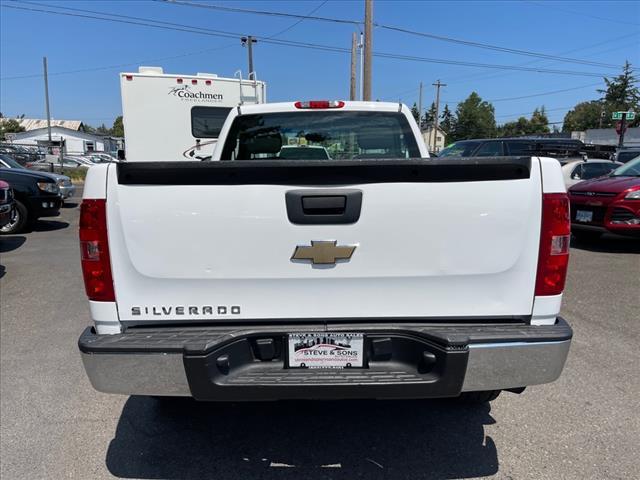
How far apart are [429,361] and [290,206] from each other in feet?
3.09

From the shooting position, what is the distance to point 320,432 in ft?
9.77

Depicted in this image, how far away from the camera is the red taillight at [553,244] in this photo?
2193 mm

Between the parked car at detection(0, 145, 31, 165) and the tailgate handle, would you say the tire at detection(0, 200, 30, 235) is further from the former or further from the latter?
the parked car at detection(0, 145, 31, 165)

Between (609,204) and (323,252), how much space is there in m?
7.52

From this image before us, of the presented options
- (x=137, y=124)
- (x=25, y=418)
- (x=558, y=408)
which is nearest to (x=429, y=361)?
(x=558, y=408)

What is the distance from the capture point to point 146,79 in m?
10.4

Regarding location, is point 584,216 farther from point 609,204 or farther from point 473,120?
point 473,120

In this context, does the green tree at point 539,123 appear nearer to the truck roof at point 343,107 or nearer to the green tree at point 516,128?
the green tree at point 516,128

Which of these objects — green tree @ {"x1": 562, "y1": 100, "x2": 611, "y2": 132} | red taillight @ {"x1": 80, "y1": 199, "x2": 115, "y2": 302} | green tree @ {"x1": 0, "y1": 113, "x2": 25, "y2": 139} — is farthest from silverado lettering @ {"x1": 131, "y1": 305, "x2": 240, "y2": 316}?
green tree @ {"x1": 562, "y1": 100, "x2": 611, "y2": 132}

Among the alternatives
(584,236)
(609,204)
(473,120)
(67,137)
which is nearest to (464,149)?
(584,236)

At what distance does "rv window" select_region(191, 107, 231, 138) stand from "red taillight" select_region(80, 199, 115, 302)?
918 centimetres

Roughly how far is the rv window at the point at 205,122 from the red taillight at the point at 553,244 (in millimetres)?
9666

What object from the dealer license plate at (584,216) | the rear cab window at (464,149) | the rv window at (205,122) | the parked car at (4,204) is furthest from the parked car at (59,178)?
the dealer license plate at (584,216)

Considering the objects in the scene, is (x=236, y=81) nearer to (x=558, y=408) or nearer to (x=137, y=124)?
(x=137, y=124)
